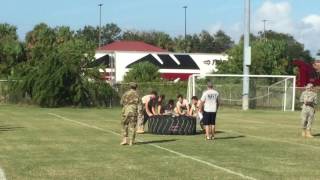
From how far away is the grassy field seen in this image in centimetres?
1296


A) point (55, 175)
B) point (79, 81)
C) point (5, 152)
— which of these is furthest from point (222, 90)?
point (55, 175)

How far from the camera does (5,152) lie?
16.8 metres

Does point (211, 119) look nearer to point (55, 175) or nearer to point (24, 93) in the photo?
point (55, 175)

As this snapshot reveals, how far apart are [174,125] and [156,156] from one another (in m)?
7.20

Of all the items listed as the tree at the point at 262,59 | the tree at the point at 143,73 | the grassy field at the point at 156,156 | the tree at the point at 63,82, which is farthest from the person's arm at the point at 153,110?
the tree at the point at 262,59

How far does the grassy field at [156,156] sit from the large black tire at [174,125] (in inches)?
33.9

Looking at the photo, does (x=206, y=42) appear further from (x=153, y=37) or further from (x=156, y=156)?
(x=156, y=156)

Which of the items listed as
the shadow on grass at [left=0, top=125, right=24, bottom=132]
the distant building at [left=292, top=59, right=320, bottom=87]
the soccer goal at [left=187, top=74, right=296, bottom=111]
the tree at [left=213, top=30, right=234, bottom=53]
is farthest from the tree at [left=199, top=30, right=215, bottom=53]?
the shadow on grass at [left=0, top=125, right=24, bottom=132]

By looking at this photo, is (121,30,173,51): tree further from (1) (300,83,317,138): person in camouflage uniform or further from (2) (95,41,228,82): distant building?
(1) (300,83,317,138): person in camouflage uniform

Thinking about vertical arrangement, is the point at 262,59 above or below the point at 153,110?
above

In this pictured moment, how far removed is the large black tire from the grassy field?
0.86 meters

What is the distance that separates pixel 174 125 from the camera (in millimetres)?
23188

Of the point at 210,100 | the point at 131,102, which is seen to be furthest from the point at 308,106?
the point at 131,102

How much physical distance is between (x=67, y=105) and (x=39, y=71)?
3.10m
